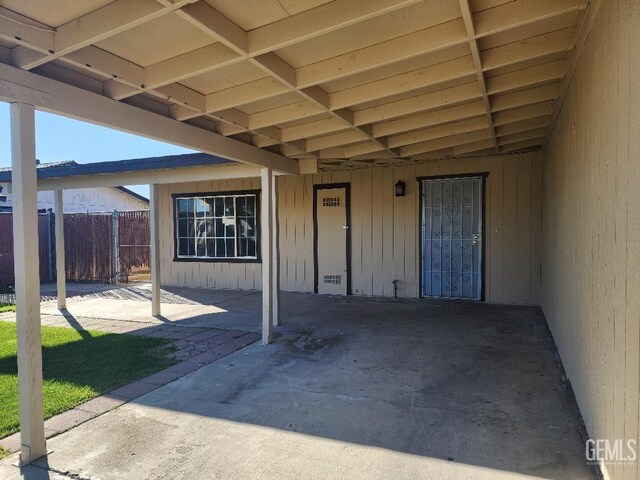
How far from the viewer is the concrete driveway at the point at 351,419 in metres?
2.33

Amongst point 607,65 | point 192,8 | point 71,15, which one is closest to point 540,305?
point 607,65

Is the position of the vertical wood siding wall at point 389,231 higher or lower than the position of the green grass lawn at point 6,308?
higher

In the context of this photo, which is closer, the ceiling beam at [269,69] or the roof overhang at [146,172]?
the ceiling beam at [269,69]

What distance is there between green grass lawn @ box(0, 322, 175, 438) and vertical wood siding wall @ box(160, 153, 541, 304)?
3840mm

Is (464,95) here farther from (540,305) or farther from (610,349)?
(540,305)

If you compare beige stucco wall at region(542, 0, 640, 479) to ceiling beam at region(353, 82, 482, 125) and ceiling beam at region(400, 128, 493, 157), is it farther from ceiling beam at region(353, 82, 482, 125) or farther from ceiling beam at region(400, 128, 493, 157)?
ceiling beam at region(400, 128, 493, 157)

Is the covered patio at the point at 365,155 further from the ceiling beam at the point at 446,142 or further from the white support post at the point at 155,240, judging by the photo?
the white support post at the point at 155,240

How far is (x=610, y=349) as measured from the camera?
2.01 metres

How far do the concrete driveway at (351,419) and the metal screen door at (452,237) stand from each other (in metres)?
2.28

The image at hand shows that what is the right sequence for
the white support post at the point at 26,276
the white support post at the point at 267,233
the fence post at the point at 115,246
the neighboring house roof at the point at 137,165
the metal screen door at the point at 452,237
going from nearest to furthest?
the white support post at the point at 26,276, the white support post at the point at 267,233, the neighboring house roof at the point at 137,165, the metal screen door at the point at 452,237, the fence post at the point at 115,246

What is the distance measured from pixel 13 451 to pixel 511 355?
13.6 feet

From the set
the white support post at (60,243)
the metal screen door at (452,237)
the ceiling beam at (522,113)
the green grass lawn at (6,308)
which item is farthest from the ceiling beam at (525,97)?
the green grass lawn at (6,308)

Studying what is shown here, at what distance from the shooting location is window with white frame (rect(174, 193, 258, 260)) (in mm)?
8781

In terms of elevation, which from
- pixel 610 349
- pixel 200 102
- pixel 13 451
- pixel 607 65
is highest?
pixel 200 102
